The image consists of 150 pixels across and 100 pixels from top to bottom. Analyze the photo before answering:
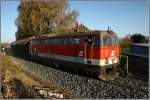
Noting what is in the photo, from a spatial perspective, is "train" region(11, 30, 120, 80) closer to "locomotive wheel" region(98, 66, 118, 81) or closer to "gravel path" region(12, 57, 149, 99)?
"locomotive wheel" region(98, 66, 118, 81)

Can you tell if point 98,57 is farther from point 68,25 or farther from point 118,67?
point 68,25

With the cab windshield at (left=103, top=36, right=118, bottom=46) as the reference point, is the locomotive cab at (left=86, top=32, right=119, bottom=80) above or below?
below

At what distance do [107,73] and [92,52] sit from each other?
1.60 metres

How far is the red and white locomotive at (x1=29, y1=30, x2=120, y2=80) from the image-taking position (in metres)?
12.2

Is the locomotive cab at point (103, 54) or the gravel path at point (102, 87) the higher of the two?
the locomotive cab at point (103, 54)

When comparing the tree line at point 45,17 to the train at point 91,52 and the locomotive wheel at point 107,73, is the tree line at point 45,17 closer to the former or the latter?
the train at point 91,52

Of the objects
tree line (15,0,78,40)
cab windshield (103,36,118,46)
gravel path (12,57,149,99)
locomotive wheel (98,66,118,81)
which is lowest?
gravel path (12,57,149,99)

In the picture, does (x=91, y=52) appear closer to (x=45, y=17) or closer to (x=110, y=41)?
(x=110, y=41)

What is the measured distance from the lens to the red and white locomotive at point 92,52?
12172mm

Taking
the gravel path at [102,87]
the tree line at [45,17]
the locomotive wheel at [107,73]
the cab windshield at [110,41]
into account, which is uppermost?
the tree line at [45,17]

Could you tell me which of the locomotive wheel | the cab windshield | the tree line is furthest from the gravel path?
the tree line

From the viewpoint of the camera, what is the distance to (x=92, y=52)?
12359 mm

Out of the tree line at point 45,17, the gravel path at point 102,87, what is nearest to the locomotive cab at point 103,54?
the gravel path at point 102,87

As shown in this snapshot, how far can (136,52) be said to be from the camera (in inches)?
646
